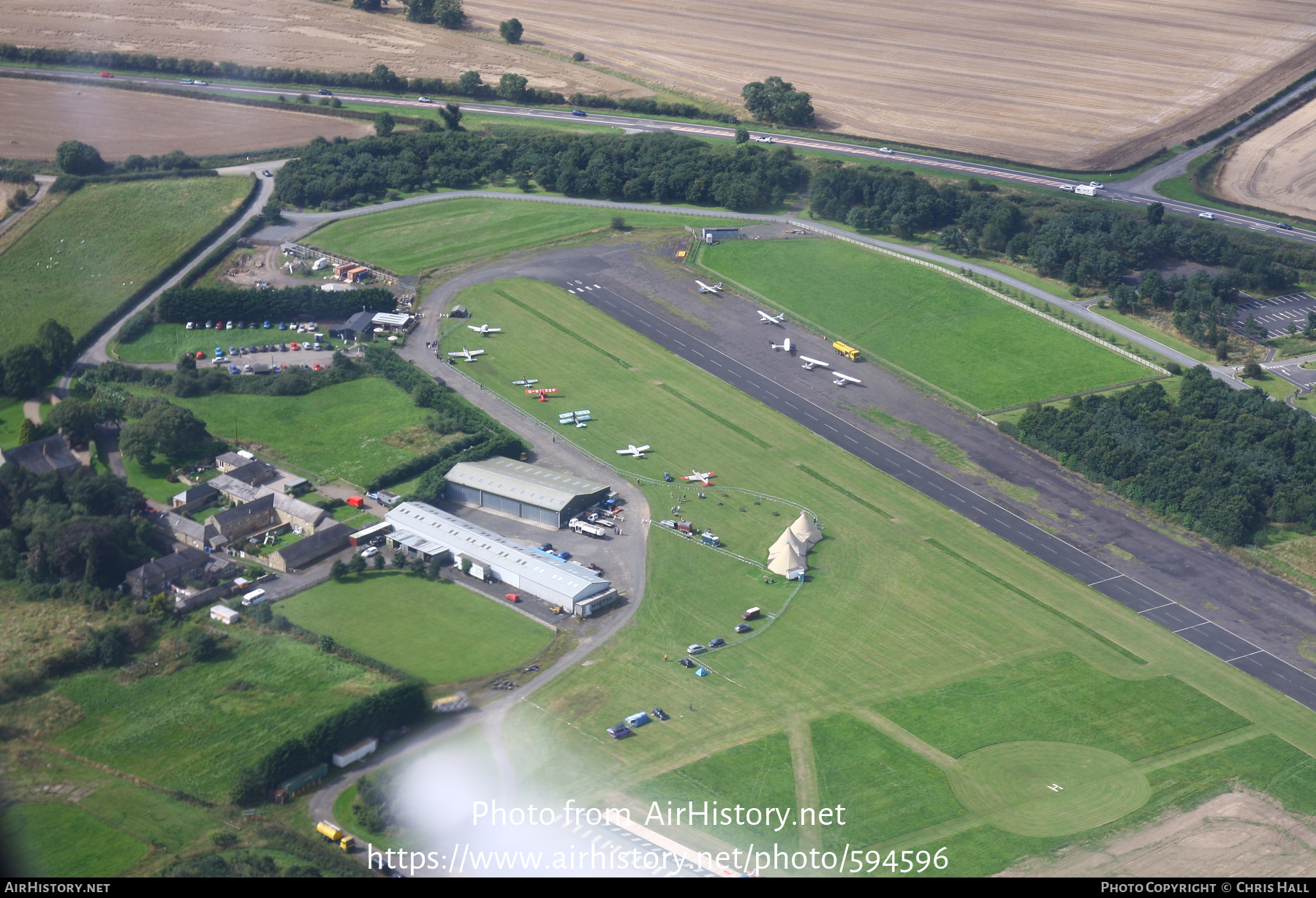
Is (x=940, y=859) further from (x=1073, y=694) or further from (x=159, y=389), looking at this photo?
(x=159, y=389)

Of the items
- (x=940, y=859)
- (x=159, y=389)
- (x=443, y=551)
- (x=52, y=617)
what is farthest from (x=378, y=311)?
(x=940, y=859)

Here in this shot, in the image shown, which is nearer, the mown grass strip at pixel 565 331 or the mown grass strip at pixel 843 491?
the mown grass strip at pixel 843 491

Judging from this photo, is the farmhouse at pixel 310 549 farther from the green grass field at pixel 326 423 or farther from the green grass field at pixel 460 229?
the green grass field at pixel 460 229

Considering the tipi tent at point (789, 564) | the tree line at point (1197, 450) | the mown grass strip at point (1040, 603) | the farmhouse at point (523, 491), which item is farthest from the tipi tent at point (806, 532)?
the tree line at point (1197, 450)

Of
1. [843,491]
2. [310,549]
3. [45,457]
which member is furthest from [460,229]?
[843,491]

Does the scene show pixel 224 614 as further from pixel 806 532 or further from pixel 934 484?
pixel 934 484

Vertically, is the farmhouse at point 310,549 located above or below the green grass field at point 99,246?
below
